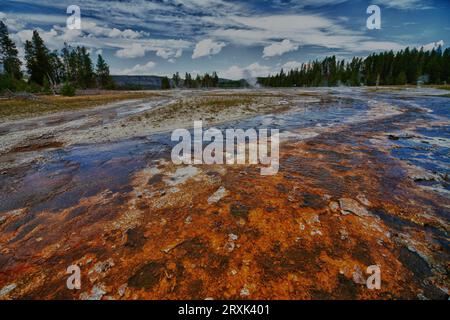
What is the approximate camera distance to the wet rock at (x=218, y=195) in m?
4.39

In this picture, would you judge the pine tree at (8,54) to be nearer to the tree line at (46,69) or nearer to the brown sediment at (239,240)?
the tree line at (46,69)

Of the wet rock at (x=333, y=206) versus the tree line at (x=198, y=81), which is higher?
the tree line at (x=198, y=81)

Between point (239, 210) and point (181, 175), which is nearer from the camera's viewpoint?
point (239, 210)

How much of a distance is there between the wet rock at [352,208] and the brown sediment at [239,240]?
17mm

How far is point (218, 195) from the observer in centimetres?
457

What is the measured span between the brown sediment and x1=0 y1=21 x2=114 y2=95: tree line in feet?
137

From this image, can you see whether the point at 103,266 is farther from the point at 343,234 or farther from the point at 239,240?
the point at 343,234

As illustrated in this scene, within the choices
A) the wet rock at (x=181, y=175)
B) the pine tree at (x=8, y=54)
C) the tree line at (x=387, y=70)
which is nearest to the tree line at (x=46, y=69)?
the pine tree at (x=8, y=54)

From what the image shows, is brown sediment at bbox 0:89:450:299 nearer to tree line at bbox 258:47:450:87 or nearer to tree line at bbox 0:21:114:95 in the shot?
tree line at bbox 0:21:114:95

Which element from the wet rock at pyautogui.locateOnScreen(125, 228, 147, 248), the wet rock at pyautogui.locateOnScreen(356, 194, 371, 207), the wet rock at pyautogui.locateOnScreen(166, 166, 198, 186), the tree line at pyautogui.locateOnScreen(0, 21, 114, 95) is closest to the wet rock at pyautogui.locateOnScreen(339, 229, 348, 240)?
the wet rock at pyautogui.locateOnScreen(356, 194, 371, 207)

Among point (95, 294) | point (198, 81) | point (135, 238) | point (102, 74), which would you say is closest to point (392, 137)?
point (135, 238)

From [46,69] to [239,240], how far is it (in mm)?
71924
